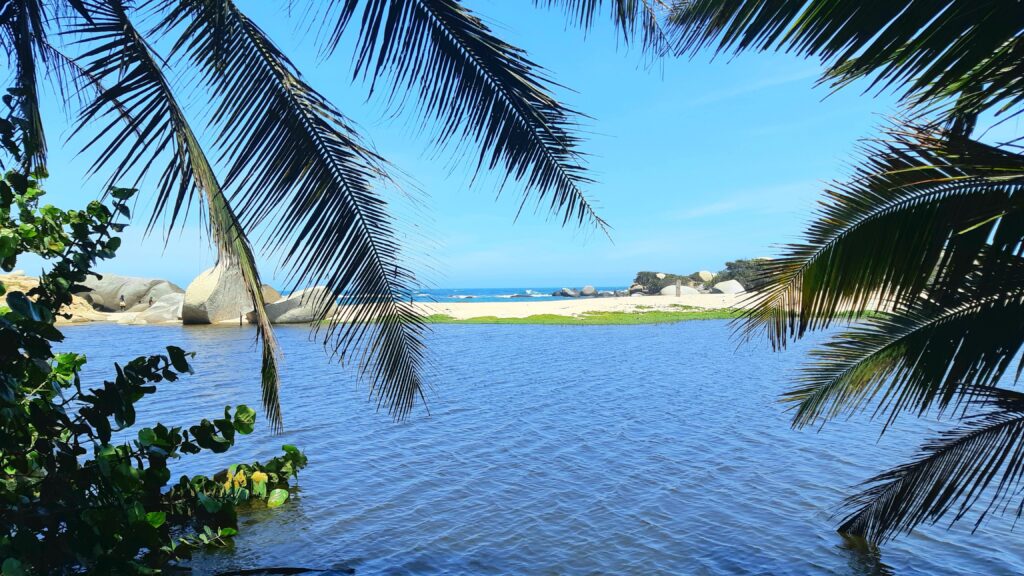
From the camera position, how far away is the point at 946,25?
7.70 ft

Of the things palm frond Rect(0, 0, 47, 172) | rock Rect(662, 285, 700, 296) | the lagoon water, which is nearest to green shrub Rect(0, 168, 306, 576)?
Result: palm frond Rect(0, 0, 47, 172)

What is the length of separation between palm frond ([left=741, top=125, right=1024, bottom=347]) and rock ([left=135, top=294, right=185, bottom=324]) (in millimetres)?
35153

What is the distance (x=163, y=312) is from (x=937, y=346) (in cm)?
3643

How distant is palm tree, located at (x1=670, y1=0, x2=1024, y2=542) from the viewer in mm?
2379

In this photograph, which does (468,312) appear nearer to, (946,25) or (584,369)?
(584,369)

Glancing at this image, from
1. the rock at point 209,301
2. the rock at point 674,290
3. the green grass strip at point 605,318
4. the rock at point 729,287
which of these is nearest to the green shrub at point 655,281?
the rock at point 674,290

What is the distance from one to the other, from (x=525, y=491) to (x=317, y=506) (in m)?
2.43

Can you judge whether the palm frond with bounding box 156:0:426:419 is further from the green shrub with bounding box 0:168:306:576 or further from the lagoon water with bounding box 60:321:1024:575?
the lagoon water with bounding box 60:321:1024:575

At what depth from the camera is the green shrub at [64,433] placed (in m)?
3.30

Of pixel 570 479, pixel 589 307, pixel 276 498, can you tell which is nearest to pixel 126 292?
pixel 589 307

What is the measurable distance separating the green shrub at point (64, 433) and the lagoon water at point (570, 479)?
2135 millimetres

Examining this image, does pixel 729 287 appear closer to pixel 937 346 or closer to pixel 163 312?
pixel 163 312

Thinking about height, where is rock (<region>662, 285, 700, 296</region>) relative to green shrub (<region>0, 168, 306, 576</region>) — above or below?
above

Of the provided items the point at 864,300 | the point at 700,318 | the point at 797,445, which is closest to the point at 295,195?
the point at 864,300
